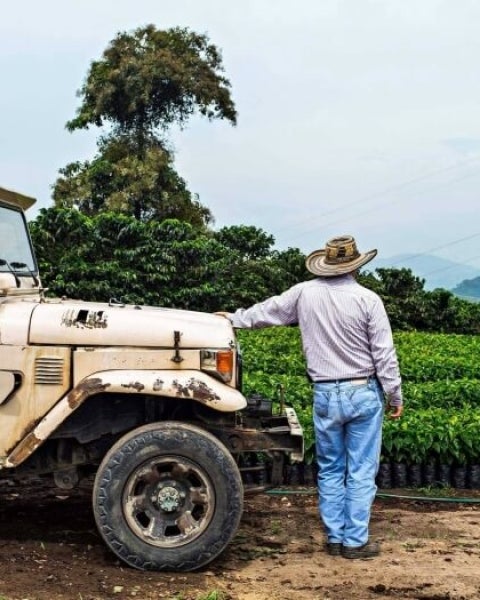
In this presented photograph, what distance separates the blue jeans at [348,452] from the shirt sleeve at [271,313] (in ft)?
1.76

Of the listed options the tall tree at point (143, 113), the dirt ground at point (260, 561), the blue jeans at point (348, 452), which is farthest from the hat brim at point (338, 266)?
the tall tree at point (143, 113)

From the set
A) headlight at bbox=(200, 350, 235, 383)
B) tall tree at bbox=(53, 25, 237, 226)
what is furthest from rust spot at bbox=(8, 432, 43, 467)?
tall tree at bbox=(53, 25, 237, 226)

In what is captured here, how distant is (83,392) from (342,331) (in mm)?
1817

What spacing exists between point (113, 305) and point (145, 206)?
26.6 m

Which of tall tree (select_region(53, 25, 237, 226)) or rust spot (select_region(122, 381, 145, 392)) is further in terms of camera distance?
tall tree (select_region(53, 25, 237, 226))

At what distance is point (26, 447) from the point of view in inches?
211

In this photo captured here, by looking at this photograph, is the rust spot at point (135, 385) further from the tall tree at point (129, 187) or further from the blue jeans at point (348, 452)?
the tall tree at point (129, 187)

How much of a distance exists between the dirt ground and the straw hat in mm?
1902

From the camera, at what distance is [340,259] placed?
6172 mm

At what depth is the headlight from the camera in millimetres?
5453

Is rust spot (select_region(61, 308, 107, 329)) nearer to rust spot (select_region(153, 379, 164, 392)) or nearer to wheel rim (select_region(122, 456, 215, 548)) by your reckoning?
rust spot (select_region(153, 379, 164, 392))

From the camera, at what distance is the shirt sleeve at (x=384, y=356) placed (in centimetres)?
592

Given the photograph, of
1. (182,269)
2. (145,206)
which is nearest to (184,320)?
(182,269)

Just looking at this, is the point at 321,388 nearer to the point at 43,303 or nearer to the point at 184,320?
the point at 184,320
